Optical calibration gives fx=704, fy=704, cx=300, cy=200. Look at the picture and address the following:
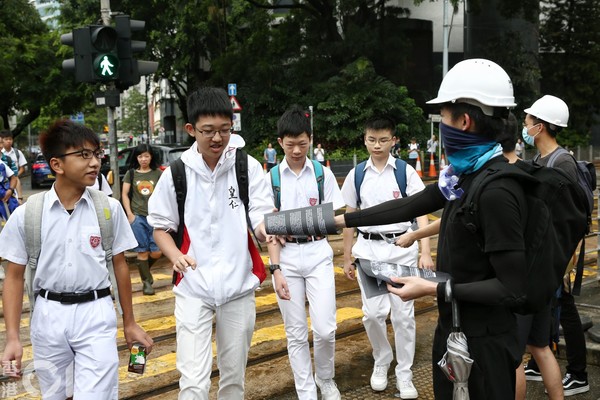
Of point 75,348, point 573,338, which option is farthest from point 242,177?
point 573,338

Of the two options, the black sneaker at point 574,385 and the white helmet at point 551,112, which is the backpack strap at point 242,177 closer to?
the white helmet at point 551,112

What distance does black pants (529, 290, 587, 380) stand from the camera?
489 cm

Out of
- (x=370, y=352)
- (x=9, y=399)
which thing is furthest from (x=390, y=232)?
(x=9, y=399)

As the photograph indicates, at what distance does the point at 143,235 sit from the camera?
28.0 feet

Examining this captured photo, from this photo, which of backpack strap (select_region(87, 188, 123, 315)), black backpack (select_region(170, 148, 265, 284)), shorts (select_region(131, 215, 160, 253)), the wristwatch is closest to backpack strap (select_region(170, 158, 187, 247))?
black backpack (select_region(170, 148, 265, 284))

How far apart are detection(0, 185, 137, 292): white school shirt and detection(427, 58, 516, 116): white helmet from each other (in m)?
1.90

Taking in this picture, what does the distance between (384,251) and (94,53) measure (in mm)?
5692

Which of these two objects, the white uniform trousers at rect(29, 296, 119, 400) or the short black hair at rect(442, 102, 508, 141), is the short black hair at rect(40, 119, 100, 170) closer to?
the white uniform trousers at rect(29, 296, 119, 400)

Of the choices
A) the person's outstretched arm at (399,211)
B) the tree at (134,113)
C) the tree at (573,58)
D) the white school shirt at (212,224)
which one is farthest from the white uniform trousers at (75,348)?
the tree at (134,113)

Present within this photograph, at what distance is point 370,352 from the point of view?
19.9ft

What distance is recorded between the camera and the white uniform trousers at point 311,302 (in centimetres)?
475

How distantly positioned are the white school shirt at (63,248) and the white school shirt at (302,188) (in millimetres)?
1710

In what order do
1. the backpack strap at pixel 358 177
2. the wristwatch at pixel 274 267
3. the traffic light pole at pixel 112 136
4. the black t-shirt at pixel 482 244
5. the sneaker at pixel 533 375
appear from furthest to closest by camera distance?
the traffic light pole at pixel 112 136 < the backpack strap at pixel 358 177 < the sneaker at pixel 533 375 < the wristwatch at pixel 274 267 < the black t-shirt at pixel 482 244

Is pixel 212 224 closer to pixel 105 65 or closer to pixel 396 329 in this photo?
pixel 396 329
